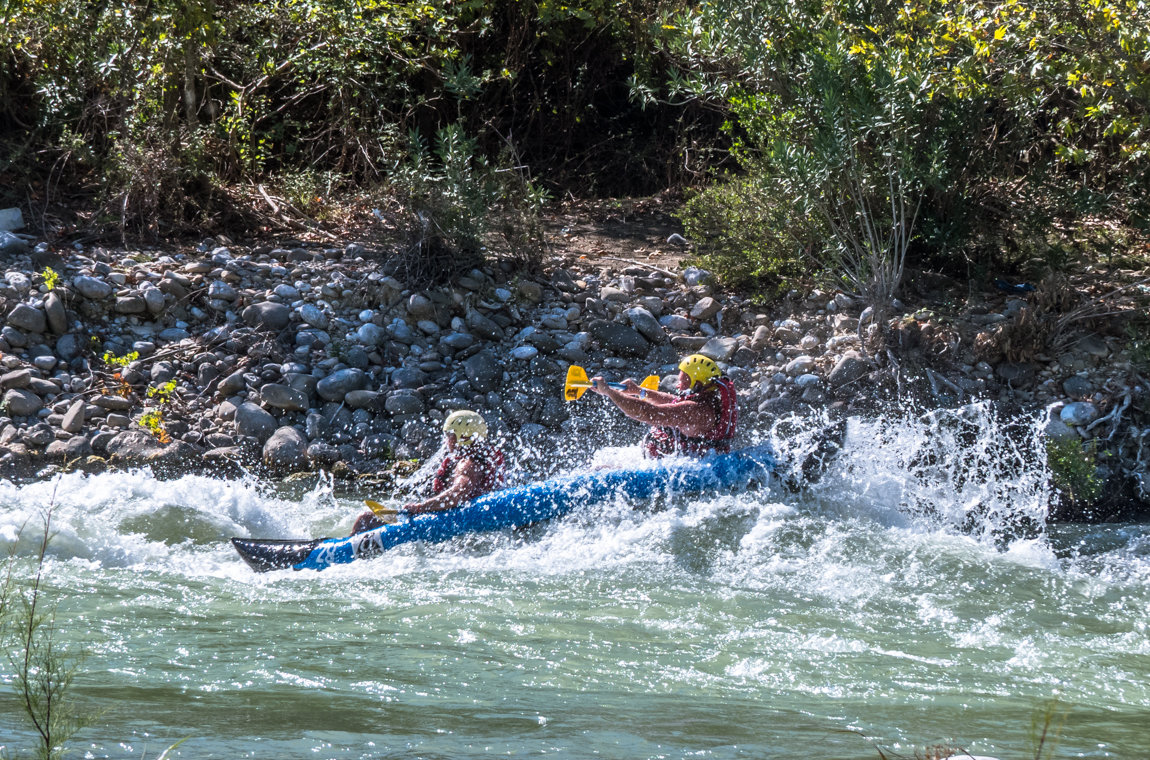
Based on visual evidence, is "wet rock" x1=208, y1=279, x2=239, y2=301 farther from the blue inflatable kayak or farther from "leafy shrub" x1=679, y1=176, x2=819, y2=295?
"leafy shrub" x1=679, y1=176, x2=819, y2=295

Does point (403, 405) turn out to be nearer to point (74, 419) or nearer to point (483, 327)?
point (483, 327)

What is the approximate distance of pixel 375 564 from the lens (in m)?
5.81

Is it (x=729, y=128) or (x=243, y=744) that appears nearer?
(x=243, y=744)

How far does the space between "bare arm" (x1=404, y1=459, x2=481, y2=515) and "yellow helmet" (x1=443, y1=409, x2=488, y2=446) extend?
0.14 metres

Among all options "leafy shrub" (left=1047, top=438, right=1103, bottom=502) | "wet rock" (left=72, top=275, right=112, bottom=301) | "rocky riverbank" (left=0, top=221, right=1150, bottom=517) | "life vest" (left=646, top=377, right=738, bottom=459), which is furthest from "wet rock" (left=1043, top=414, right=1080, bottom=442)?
"wet rock" (left=72, top=275, right=112, bottom=301)

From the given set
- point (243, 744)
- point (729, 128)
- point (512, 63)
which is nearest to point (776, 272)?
point (729, 128)

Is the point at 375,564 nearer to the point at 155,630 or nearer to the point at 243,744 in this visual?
the point at 155,630

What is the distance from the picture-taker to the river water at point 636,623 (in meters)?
3.43

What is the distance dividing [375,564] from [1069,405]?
4.88 metres

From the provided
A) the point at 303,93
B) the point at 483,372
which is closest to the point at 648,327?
the point at 483,372

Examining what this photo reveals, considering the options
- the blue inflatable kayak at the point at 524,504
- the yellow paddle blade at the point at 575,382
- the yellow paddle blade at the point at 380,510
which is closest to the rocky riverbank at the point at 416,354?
the yellow paddle blade at the point at 575,382

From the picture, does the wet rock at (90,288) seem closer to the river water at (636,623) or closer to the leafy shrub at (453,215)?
the leafy shrub at (453,215)

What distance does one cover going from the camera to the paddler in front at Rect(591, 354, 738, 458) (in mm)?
6676

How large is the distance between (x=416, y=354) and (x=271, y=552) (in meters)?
3.10
